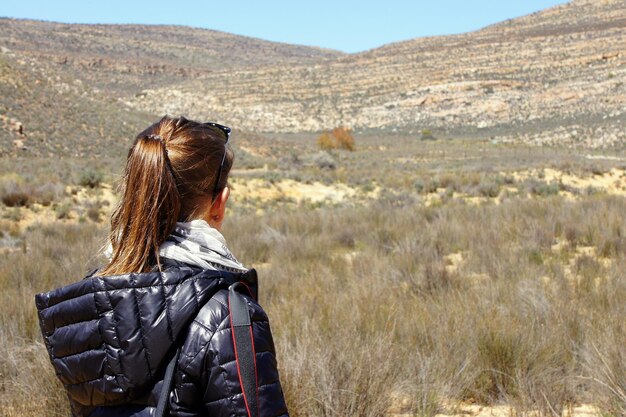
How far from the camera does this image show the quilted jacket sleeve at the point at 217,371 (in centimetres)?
158

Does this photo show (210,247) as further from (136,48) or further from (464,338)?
(136,48)

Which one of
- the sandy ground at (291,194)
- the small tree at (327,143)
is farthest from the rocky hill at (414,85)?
the sandy ground at (291,194)

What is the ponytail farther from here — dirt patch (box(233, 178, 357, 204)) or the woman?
dirt patch (box(233, 178, 357, 204))

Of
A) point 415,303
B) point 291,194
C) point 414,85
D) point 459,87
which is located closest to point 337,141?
point 291,194

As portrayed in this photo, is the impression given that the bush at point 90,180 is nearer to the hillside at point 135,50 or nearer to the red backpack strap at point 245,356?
the red backpack strap at point 245,356

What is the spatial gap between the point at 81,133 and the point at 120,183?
3451 cm

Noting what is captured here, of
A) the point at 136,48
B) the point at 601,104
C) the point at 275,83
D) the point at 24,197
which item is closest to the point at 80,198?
the point at 24,197

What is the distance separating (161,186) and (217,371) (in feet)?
1.85

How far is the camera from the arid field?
3844mm

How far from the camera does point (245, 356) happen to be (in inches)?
61.9

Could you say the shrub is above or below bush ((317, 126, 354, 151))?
below

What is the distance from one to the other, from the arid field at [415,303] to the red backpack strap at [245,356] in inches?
36.2

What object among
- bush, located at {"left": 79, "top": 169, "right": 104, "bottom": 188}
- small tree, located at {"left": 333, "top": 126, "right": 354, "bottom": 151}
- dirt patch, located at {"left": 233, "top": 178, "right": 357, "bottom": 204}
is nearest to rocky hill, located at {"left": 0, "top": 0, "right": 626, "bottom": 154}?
small tree, located at {"left": 333, "top": 126, "right": 354, "bottom": 151}

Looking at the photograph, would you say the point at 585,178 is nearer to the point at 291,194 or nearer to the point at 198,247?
the point at 291,194
